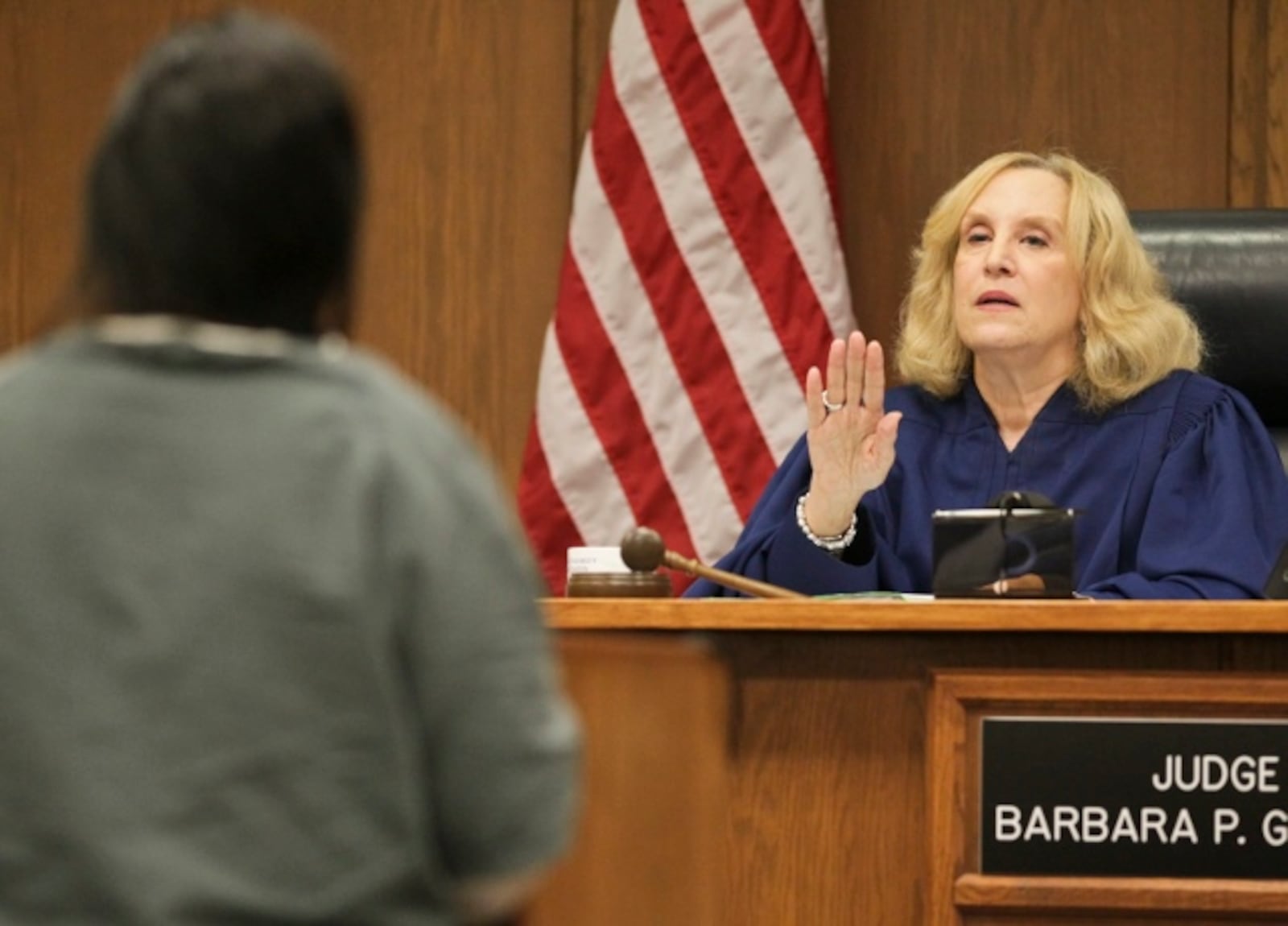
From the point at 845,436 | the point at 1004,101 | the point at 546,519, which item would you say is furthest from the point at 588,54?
the point at 845,436

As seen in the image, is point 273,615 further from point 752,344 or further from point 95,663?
point 752,344

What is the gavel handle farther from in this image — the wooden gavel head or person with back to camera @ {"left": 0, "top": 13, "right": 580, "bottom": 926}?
person with back to camera @ {"left": 0, "top": 13, "right": 580, "bottom": 926}

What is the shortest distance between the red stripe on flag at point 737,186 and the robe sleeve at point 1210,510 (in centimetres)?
88

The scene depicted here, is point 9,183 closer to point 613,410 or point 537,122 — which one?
point 537,122

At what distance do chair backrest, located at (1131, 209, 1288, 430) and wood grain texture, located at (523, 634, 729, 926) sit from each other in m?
2.09

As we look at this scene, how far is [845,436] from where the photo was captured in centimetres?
328

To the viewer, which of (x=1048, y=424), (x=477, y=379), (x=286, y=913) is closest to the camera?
(x=286, y=913)

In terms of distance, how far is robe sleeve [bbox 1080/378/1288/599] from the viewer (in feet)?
10.7

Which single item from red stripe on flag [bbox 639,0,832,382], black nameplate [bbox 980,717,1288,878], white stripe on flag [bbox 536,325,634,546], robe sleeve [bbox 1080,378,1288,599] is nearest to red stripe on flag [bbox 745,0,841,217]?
red stripe on flag [bbox 639,0,832,382]

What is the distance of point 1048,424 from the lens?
3.56 meters

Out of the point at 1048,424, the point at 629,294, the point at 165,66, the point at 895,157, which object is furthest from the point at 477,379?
the point at 165,66

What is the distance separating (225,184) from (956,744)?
1.46 m

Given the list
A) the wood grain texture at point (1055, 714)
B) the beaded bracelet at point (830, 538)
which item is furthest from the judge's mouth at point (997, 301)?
the wood grain texture at point (1055, 714)

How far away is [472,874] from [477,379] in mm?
3306
